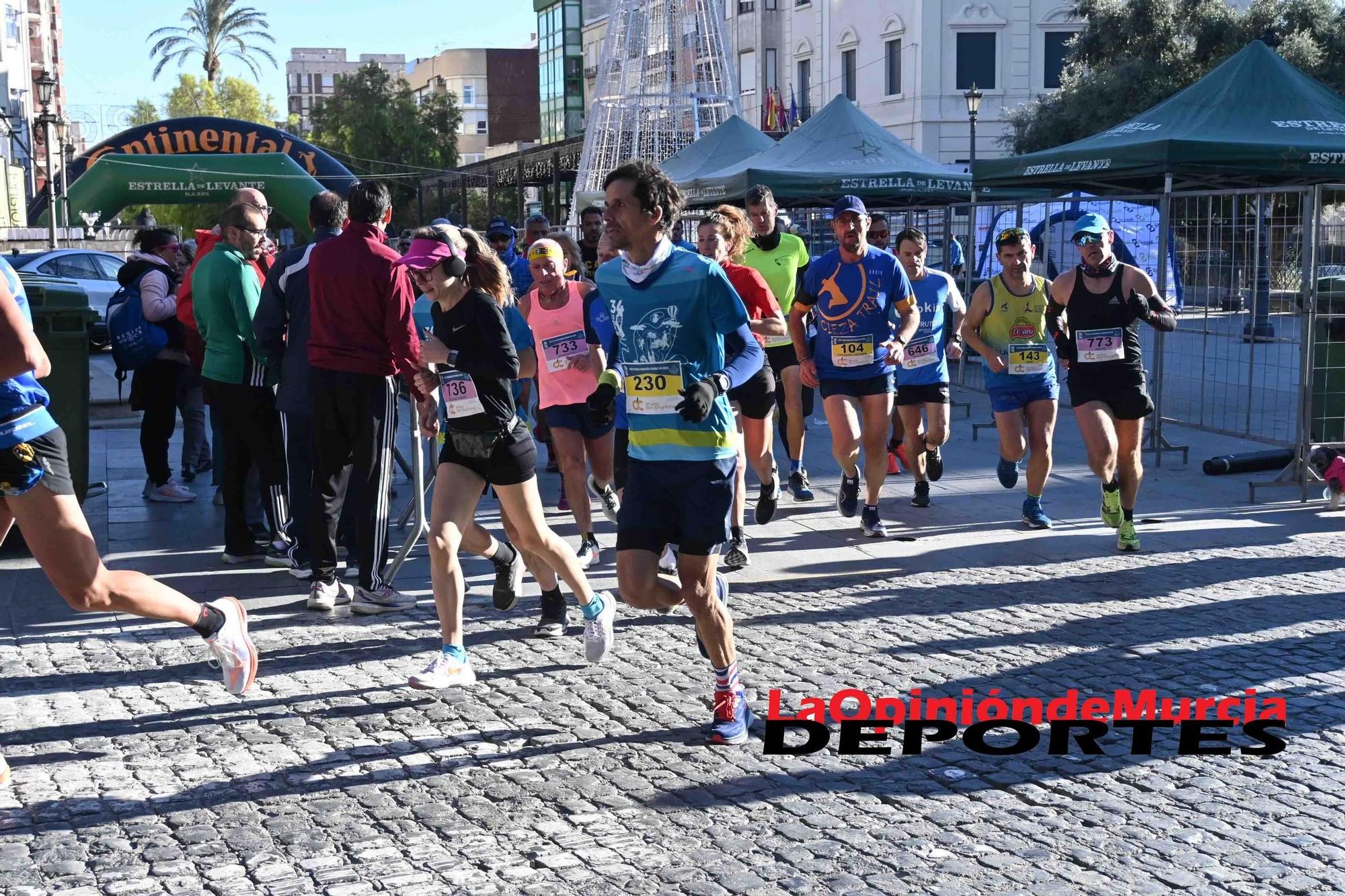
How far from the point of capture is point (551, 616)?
22.6 feet

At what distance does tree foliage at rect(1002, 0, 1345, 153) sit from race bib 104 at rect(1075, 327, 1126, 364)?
27.0m

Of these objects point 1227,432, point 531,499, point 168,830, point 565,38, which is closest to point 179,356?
point 531,499

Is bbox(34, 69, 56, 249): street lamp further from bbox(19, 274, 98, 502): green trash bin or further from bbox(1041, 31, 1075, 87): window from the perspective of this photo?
bbox(1041, 31, 1075, 87): window

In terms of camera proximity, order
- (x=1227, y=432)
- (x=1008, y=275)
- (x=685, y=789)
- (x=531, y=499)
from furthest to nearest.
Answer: (x=1227, y=432), (x=1008, y=275), (x=531, y=499), (x=685, y=789)

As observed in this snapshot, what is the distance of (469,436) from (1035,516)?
457 centimetres

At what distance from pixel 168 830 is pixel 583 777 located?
1287mm

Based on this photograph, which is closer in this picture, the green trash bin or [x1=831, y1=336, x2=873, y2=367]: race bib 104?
[x1=831, y1=336, x2=873, y2=367]: race bib 104

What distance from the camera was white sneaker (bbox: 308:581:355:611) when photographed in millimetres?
7359

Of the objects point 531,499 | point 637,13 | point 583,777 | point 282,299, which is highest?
point 637,13

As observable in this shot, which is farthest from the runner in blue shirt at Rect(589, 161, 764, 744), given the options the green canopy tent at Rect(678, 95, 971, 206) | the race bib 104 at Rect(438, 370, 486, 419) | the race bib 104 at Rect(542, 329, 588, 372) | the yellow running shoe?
the green canopy tent at Rect(678, 95, 971, 206)

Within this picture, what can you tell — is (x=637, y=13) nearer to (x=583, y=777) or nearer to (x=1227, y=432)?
(x=1227, y=432)

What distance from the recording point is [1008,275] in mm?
9820

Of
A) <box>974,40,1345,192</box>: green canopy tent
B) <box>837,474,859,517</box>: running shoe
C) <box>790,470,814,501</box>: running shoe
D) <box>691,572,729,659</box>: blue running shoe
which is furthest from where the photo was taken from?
<box>974,40,1345,192</box>: green canopy tent

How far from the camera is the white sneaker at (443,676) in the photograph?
5820 mm
